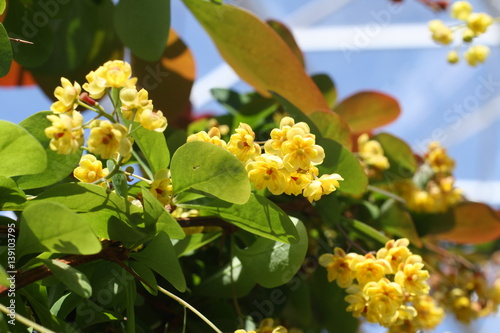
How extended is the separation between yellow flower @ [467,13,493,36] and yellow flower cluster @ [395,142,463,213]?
161mm

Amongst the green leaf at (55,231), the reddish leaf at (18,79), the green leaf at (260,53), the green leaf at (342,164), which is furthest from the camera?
the reddish leaf at (18,79)

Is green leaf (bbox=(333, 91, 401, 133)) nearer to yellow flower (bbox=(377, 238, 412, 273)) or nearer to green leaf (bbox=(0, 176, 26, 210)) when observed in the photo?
yellow flower (bbox=(377, 238, 412, 273))

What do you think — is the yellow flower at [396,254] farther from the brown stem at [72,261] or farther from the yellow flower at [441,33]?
the yellow flower at [441,33]

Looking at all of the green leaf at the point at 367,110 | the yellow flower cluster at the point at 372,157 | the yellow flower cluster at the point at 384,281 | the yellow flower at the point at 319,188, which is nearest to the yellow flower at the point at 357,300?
the yellow flower cluster at the point at 384,281

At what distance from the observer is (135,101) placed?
1.32 ft

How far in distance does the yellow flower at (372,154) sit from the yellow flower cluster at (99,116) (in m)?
0.38

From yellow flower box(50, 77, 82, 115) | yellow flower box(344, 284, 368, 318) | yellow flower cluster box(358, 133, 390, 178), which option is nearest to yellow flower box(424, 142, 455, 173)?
yellow flower cluster box(358, 133, 390, 178)

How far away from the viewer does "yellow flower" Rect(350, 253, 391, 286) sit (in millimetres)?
521

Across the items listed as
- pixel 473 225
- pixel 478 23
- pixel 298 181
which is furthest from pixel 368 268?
pixel 478 23

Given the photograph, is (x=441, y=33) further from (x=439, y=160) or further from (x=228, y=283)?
(x=228, y=283)

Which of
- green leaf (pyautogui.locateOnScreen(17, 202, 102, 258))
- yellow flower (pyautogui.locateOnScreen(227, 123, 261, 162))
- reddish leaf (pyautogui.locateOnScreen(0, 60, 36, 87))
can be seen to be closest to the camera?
green leaf (pyautogui.locateOnScreen(17, 202, 102, 258))

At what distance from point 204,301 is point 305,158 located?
224 millimetres

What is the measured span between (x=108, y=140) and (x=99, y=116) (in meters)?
0.03

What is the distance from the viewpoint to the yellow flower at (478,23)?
2.65 feet
